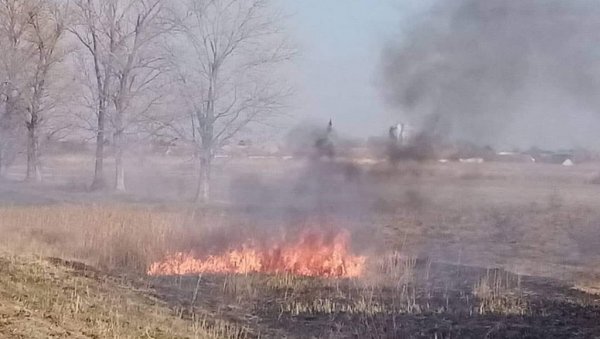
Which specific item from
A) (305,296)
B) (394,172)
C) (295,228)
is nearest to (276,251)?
(295,228)

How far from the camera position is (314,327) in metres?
13.4

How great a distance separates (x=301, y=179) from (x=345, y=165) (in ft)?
6.75

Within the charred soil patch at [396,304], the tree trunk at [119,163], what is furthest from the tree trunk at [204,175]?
Answer: the charred soil patch at [396,304]

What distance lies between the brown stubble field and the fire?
65 cm

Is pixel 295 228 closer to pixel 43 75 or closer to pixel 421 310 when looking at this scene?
pixel 421 310

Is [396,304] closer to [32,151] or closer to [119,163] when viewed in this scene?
[119,163]

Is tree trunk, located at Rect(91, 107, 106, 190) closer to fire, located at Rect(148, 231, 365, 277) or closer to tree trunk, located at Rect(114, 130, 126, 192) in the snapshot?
tree trunk, located at Rect(114, 130, 126, 192)

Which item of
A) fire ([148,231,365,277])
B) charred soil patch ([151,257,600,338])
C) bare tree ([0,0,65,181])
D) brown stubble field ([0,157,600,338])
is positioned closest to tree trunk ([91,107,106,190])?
brown stubble field ([0,157,600,338])

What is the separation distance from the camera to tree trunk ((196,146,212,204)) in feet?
126

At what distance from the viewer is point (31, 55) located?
44.4m

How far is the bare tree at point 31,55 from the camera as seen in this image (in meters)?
43.0

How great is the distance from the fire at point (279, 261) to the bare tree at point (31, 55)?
2617 cm

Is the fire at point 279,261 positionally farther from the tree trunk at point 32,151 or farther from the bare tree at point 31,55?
the tree trunk at point 32,151

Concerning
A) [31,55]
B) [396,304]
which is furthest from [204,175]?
[396,304]
